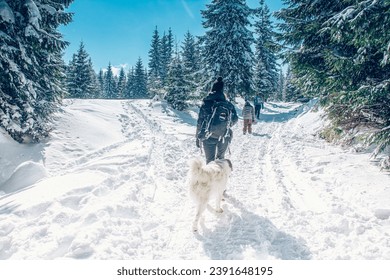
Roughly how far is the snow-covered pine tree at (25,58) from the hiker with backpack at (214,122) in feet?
22.7

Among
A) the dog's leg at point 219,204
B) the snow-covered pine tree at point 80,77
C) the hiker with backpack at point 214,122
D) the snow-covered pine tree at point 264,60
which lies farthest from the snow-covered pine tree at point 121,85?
the dog's leg at point 219,204

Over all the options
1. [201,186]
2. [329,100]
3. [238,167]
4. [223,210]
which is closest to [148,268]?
[201,186]

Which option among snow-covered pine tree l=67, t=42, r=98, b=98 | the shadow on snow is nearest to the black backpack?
the shadow on snow

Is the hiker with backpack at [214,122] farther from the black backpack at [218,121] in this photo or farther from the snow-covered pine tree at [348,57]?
the snow-covered pine tree at [348,57]

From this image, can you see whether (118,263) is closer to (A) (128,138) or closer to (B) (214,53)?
(A) (128,138)

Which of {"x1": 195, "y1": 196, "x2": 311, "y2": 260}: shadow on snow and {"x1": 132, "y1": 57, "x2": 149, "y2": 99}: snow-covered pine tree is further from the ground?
{"x1": 132, "y1": 57, "x2": 149, "y2": 99}: snow-covered pine tree

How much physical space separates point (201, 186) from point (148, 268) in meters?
1.53

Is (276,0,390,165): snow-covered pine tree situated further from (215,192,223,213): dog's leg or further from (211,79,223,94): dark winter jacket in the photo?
(215,192,223,213): dog's leg

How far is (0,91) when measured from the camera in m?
8.94

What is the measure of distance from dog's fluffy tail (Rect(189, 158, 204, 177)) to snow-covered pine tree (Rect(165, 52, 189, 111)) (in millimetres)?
17457

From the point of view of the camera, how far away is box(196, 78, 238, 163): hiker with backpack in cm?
575

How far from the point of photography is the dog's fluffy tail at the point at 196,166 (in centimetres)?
431

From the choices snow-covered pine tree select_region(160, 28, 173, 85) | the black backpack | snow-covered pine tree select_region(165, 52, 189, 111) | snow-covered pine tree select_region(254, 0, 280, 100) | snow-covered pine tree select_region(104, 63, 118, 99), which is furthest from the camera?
snow-covered pine tree select_region(104, 63, 118, 99)

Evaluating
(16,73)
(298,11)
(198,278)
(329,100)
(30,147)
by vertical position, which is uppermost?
(298,11)
